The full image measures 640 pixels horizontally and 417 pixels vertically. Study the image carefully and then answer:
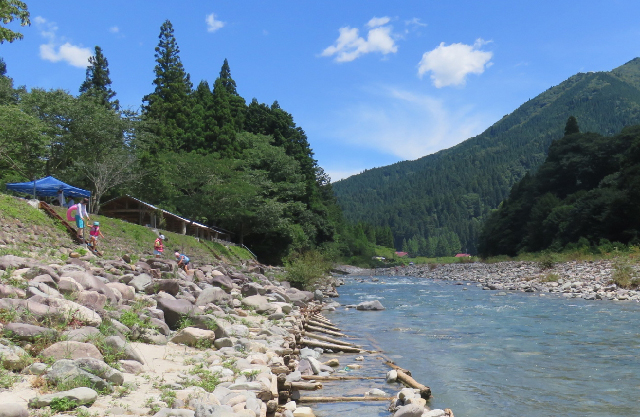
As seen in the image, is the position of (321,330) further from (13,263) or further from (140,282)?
(13,263)

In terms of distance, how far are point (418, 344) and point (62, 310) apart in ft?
26.9

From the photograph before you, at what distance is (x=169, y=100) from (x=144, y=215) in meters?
33.1

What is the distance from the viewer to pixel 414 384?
766 cm

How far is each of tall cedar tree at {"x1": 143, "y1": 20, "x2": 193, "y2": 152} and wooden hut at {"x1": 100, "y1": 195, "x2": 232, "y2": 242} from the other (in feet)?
53.2

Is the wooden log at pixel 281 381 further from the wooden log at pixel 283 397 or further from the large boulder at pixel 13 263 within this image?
the large boulder at pixel 13 263

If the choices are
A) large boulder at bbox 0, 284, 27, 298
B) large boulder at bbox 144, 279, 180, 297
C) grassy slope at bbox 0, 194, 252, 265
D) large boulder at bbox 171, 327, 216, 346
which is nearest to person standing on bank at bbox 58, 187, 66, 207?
grassy slope at bbox 0, 194, 252, 265

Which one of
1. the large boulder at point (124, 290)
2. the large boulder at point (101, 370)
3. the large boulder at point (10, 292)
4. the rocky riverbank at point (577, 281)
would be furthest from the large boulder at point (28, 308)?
the rocky riverbank at point (577, 281)

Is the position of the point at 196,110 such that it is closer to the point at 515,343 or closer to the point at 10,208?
the point at 10,208

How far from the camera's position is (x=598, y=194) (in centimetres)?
5034

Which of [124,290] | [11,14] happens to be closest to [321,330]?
[124,290]

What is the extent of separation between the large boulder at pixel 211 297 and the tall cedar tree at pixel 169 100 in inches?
1739

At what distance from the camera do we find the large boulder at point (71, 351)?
5.42 m

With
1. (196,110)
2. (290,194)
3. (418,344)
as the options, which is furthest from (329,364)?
(196,110)

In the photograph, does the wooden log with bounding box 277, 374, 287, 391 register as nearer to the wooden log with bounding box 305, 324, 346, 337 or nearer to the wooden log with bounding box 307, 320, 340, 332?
the wooden log with bounding box 305, 324, 346, 337
